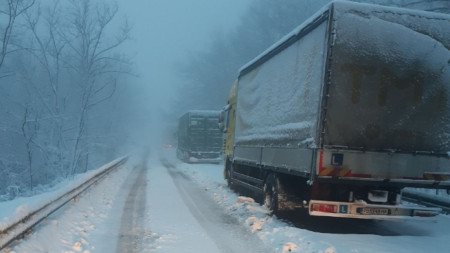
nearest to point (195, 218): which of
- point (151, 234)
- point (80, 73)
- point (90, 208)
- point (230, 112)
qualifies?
point (151, 234)

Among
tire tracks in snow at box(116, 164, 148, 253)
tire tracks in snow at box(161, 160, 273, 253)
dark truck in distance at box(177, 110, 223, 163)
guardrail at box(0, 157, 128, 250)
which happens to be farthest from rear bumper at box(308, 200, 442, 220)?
dark truck in distance at box(177, 110, 223, 163)

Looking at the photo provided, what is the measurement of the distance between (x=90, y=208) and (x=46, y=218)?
2.03 meters

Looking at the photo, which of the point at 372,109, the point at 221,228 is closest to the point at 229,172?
the point at 221,228

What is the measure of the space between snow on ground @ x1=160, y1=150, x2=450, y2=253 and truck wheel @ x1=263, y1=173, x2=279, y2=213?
199mm

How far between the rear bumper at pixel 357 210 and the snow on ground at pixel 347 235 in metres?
0.36

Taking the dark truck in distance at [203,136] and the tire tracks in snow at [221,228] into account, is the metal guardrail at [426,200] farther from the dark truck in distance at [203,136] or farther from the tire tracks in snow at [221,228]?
the dark truck in distance at [203,136]

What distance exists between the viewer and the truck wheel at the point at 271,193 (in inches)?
322

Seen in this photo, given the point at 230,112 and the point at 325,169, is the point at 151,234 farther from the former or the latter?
the point at 230,112

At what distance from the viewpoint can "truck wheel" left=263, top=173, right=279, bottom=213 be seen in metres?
8.17

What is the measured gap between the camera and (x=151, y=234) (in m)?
6.70

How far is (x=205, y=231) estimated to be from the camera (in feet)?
23.4

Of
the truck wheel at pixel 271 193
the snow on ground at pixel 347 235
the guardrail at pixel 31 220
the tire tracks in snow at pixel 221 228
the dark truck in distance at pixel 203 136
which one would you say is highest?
the dark truck in distance at pixel 203 136

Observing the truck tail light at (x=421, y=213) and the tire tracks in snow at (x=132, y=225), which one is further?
the truck tail light at (x=421, y=213)

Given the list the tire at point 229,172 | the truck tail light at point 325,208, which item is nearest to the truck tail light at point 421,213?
the truck tail light at point 325,208
